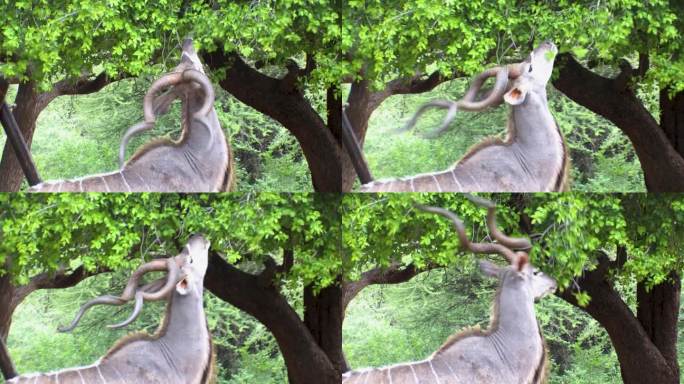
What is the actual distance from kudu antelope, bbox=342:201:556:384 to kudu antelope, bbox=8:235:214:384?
1.26m

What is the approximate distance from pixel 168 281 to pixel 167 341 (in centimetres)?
40

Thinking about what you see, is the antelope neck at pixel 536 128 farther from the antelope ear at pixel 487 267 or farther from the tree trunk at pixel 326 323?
the tree trunk at pixel 326 323

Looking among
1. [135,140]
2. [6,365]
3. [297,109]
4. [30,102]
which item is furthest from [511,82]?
[6,365]

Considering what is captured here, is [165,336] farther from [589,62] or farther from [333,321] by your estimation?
[589,62]

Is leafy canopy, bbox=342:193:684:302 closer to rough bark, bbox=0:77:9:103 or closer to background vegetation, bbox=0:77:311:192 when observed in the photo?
background vegetation, bbox=0:77:311:192

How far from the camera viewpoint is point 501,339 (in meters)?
8.85

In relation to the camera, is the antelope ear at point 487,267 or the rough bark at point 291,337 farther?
the rough bark at point 291,337

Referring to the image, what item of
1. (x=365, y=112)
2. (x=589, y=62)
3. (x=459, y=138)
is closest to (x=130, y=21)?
(x=365, y=112)

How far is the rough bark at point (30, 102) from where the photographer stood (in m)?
8.98

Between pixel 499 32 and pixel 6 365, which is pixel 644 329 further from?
pixel 6 365

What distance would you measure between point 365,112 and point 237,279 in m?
1.36

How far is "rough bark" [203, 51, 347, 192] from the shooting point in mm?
8906

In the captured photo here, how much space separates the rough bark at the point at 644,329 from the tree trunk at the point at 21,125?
3.83 metres

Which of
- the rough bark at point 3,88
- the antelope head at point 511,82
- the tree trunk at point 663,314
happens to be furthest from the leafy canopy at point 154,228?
the tree trunk at point 663,314
